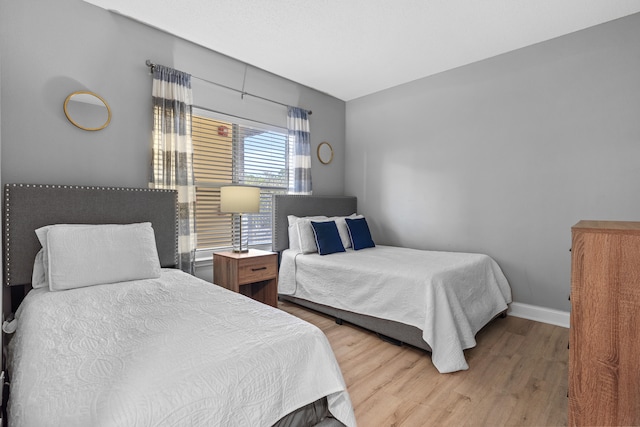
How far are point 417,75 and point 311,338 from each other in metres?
3.59

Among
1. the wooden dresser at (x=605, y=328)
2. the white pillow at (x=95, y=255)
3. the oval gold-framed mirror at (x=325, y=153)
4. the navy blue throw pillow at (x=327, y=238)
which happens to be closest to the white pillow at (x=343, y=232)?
the navy blue throw pillow at (x=327, y=238)

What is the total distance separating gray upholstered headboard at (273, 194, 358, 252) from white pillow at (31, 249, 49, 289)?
2047 millimetres

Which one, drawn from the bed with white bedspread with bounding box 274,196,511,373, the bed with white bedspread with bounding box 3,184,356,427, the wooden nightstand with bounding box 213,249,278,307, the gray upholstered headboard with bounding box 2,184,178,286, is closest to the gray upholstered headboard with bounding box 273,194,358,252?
the bed with white bedspread with bounding box 274,196,511,373

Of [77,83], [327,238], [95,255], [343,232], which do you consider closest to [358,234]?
[343,232]

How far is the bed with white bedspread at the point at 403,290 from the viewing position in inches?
89.7

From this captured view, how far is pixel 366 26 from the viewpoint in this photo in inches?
107

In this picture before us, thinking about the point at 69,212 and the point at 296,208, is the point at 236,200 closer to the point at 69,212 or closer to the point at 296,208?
the point at 296,208

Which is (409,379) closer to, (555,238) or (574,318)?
(574,318)

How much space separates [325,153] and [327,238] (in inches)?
61.6

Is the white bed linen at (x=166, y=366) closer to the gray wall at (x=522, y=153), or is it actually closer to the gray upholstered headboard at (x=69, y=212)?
the gray upholstered headboard at (x=69, y=212)

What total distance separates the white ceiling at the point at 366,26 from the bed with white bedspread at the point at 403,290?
5.33 feet

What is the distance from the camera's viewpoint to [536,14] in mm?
2586

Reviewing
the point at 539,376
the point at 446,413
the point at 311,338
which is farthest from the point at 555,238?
the point at 311,338

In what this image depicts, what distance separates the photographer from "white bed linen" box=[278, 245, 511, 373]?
2.26 meters
